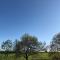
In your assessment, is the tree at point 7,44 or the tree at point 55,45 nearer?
the tree at point 55,45

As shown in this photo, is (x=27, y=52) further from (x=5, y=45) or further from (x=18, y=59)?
(x=5, y=45)

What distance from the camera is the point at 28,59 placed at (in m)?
13.4

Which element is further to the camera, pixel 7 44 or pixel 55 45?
pixel 7 44

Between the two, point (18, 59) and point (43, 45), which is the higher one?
point (43, 45)

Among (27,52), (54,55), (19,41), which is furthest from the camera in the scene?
(19,41)

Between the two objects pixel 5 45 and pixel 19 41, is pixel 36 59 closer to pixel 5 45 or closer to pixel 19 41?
pixel 19 41

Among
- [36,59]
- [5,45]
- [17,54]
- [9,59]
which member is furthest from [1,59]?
[5,45]

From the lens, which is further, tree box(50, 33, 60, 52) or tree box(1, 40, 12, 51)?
tree box(1, 40, 12, 51)

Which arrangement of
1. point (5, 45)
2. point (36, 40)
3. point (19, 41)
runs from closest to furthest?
point (19, 41)
point (36, 40)
point (5, 45)

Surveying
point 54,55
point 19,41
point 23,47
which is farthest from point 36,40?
point 54,55

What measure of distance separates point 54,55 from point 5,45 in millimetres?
10895

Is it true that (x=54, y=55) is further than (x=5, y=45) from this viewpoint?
No

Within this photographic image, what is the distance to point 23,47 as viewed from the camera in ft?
45.6

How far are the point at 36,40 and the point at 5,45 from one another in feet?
17.3
